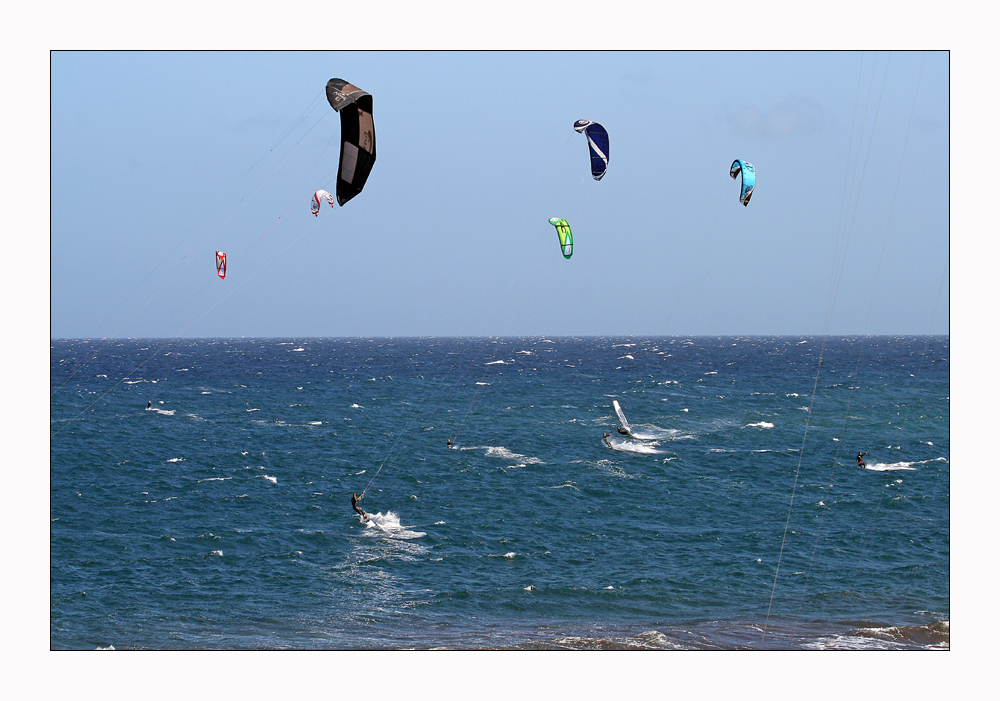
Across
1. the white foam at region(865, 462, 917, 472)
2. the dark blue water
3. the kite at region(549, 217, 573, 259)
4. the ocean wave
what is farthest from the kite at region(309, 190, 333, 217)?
the white foam at region(865, 462, 917, 472)

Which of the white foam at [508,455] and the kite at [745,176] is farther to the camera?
the white foam at [508,455]

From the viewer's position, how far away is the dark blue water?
31.5 metres

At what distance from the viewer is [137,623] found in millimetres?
31438

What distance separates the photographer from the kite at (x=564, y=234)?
115 feet

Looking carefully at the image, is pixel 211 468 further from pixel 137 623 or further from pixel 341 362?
pixel 341 362

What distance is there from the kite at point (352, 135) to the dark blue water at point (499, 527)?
15.9 metres

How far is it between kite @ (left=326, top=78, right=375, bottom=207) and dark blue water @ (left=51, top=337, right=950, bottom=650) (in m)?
15.9

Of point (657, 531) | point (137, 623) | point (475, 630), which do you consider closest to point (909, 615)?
point (657, 531)

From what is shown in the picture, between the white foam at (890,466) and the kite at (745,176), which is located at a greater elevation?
the kite at (745,176)

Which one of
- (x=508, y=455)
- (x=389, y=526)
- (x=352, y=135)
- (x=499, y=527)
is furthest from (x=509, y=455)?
(x=352, y=135)

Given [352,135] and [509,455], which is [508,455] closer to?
[509,455]

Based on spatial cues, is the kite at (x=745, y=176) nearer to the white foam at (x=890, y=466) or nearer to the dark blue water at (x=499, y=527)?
the dark blue water at (x=499, y=527)

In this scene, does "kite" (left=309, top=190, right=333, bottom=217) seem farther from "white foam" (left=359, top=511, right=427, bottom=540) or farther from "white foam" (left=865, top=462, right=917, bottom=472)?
"white foam" (left=865, top=462, right=917, bottom=472)

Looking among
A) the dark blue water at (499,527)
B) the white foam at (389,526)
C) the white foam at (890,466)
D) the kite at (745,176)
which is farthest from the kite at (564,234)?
the white foam at (890,466)
